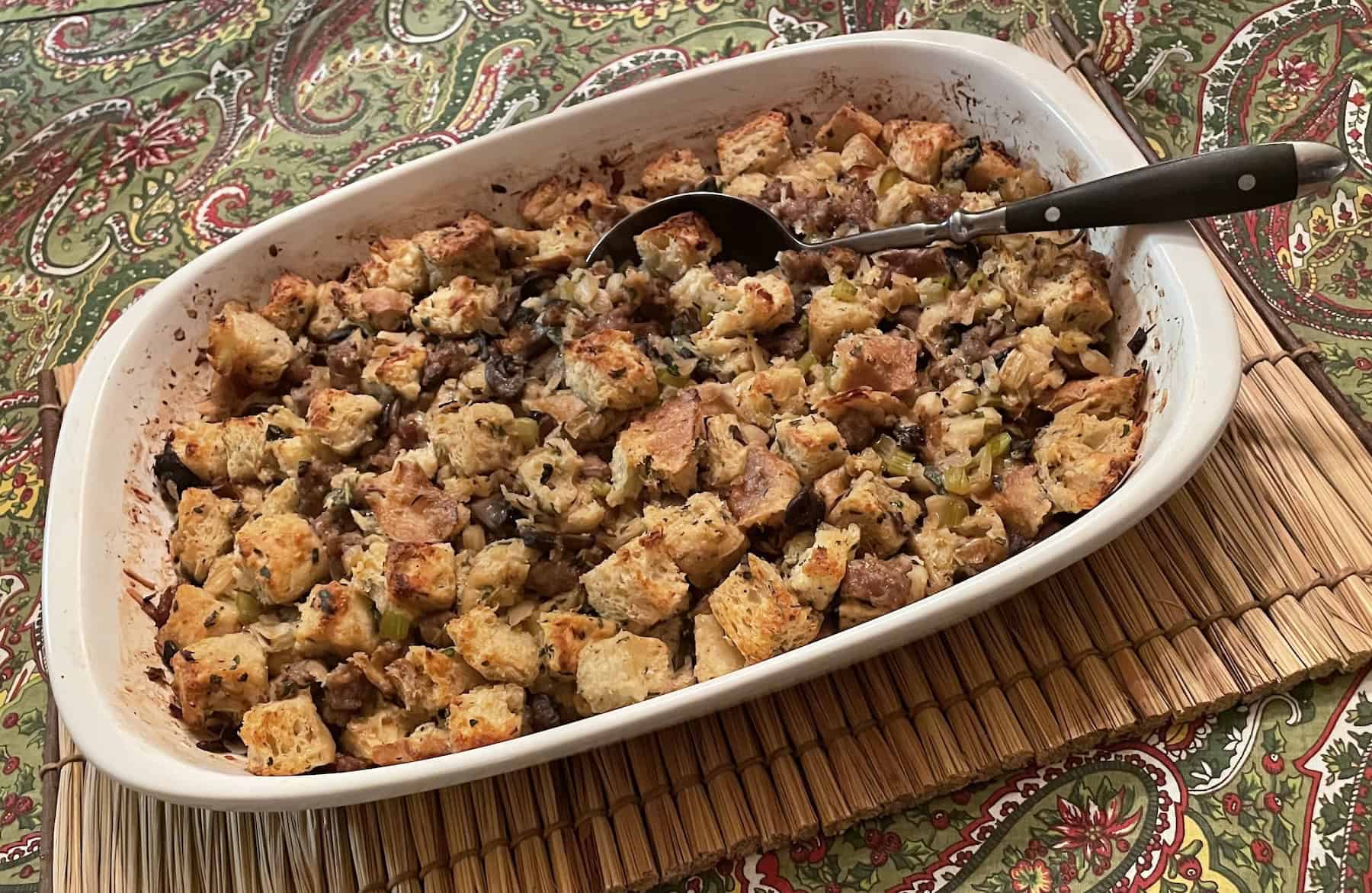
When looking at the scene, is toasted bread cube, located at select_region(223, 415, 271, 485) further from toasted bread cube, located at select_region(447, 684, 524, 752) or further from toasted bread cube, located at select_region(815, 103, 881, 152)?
toasted bread cube, located at select_region(815, 103, 881, 152)

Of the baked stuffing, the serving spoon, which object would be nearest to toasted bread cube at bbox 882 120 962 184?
the baked stuffing

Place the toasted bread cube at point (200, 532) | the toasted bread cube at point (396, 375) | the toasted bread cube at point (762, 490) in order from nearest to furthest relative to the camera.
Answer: the toasted bread cube at point (762, 490)
the toasted bread cube at point (200, 532)
the toasted bread cube at point (396, 375)

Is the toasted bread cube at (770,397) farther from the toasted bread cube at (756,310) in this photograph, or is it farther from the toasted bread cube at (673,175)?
the toasted bread cube at (673,175)

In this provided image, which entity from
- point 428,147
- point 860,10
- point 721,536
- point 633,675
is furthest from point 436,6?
point 633,675

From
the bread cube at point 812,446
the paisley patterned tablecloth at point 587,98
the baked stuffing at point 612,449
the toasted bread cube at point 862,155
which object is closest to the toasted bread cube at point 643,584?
the baked stuffing at point 612,449

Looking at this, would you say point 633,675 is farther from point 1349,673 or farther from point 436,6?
point 436,6

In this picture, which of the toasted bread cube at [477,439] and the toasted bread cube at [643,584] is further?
the toasted bread cube at [477,439]
